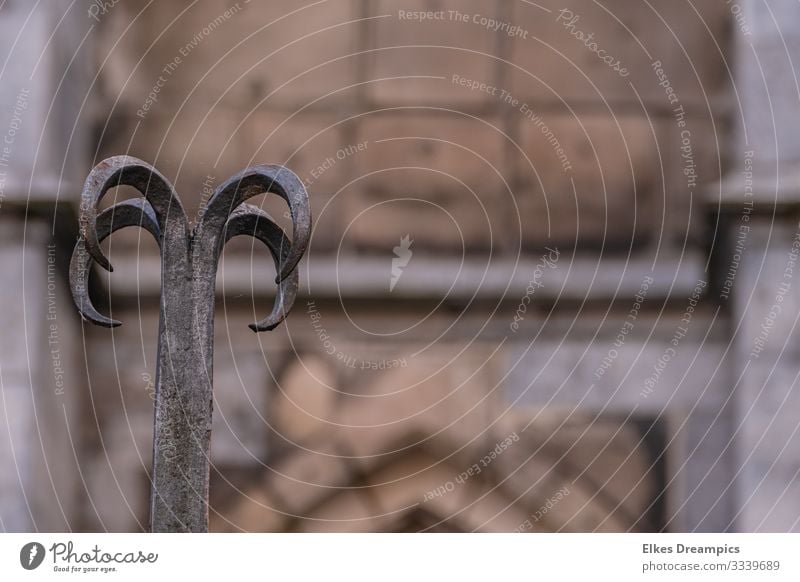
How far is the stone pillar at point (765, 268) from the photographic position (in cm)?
218

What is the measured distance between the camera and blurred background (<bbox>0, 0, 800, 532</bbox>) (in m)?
2.26

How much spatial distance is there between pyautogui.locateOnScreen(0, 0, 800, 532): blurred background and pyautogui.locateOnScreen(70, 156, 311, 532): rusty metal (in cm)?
97

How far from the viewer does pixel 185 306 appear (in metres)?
1.33

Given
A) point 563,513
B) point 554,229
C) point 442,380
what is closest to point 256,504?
point 442,380

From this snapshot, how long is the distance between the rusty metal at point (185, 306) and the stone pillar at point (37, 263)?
924 millimetres

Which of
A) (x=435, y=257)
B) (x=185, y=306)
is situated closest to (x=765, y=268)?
(x=435, y=257)

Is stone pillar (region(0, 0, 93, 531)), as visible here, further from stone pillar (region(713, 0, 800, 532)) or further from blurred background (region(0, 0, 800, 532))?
stone pillar (region(713, 0, 800, 532))

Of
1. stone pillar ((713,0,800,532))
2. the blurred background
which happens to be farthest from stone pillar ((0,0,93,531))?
stone pillar ((713,0,800,532))

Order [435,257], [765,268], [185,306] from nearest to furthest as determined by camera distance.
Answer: [185,306], [765,268], [435,257]

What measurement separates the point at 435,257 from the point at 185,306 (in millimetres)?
1107

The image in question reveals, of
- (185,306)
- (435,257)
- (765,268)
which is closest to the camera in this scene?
(185,306)

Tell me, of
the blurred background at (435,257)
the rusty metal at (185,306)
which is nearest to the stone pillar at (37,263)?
the blurred background at (435,257)

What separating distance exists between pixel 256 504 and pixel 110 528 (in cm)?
28

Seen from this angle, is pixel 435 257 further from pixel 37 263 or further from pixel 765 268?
pixel 37 263
